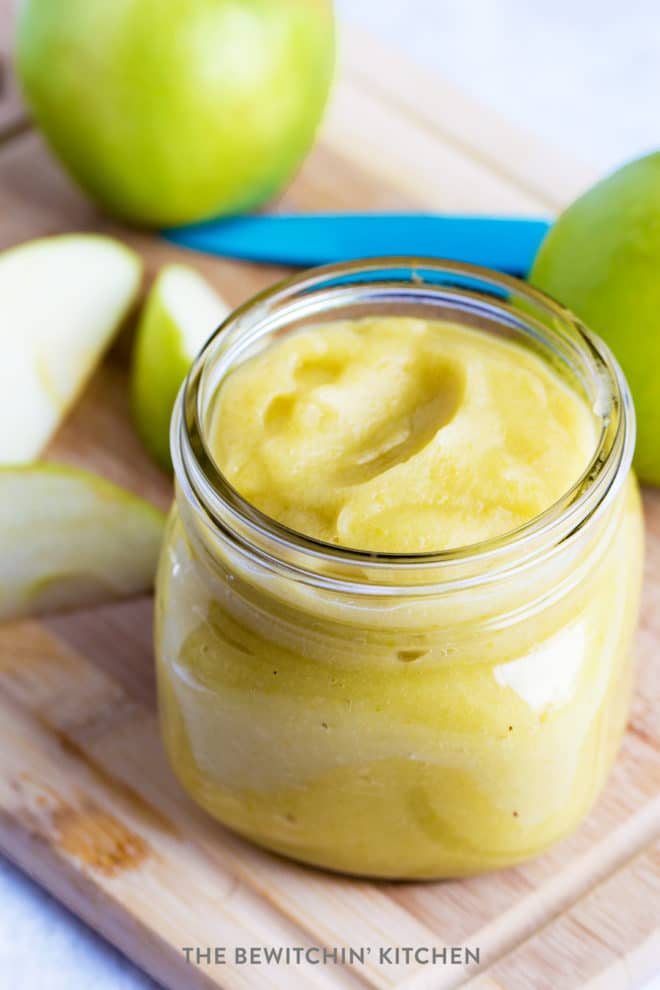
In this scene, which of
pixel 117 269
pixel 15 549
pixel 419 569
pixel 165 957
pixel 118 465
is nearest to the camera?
pixel 419 569

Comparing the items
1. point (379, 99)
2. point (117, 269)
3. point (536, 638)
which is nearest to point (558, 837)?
point (536, 638)

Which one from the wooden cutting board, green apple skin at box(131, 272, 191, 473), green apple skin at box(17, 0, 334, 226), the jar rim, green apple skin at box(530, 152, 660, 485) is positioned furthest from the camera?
green apple skin at box(17, 0, 334, 226)

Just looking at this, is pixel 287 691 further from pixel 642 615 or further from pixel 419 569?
pixel 642 615

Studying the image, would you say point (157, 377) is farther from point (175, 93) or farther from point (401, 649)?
point (401, 649)

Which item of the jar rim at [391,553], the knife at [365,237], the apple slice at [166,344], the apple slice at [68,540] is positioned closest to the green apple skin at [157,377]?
the apple slice at [166,344]

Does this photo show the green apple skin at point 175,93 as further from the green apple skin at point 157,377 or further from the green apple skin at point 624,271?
the green apple skin at point 624,271

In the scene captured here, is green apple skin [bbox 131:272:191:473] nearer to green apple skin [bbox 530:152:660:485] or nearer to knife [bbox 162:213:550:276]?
knife [bbox 162:213:550:276]

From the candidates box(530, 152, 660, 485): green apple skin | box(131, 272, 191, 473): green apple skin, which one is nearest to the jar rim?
box(530, 152, 660, 485): green apple skin
